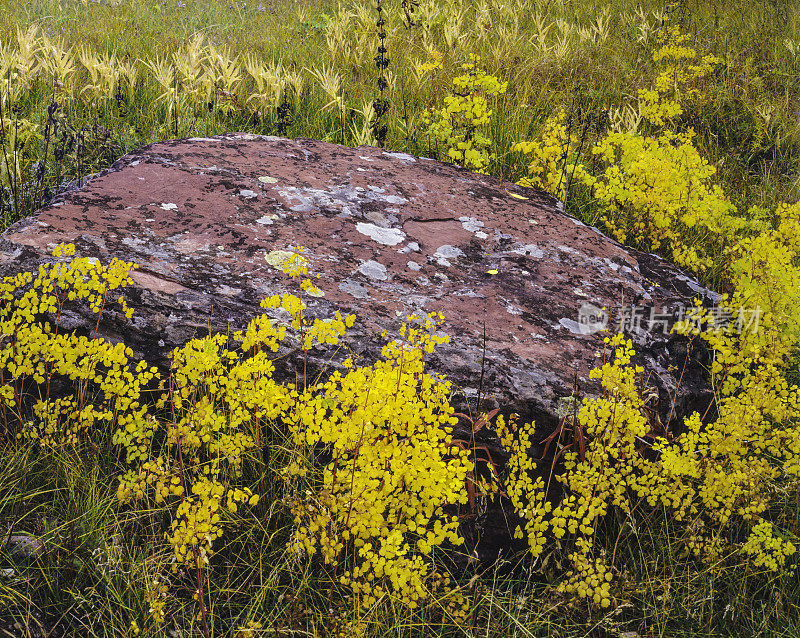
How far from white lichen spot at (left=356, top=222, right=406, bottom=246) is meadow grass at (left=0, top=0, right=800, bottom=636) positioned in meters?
1.04

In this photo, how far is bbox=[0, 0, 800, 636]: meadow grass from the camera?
1831 mm

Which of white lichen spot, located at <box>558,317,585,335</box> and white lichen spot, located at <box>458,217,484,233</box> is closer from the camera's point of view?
white lichen spot, located at <box>558,317,585,335</box>

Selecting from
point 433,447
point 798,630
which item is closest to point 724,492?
point 798,630

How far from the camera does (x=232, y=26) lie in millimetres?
8234

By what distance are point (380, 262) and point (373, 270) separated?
8 centimetres

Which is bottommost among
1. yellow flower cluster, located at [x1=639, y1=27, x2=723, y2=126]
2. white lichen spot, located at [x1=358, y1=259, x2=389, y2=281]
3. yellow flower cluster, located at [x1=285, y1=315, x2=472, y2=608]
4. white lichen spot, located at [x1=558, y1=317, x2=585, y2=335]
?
yellow flower cluster, located at [x1=285, y1=315, x2=472, y2=608]

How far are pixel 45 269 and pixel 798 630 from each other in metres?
2.77

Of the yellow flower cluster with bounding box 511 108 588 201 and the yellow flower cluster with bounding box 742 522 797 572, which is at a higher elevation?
the yellow flower cluster with bounding box 511 108 588 201

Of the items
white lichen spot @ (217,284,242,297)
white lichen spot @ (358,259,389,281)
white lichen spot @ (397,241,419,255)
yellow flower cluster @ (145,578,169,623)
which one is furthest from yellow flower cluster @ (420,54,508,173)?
yellow flower cluster @ (145,578,169,623)

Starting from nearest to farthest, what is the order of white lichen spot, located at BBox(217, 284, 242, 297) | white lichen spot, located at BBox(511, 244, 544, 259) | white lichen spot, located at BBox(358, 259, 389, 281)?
white lichen spot, located at BBox(217, 284, 242, 297), white lichen spot, located at BBox(358, 259, 389, 281), white lichen spot, located at BBox(511, 244, 544, 259)

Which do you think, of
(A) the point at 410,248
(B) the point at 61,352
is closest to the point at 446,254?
(A) the point at 410,248

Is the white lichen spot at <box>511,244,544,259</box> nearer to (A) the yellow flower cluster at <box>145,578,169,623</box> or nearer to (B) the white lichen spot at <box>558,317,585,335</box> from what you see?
(B) the white lichen spot at <box>558,317,585,335</box>

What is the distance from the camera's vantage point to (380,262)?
2.70m

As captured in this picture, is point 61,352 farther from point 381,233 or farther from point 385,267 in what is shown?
point 381,233
